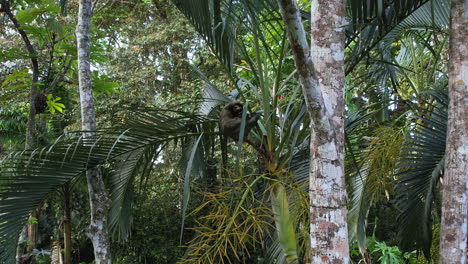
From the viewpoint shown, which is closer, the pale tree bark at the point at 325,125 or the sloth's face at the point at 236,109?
the pale tree bark at the point at 325,125

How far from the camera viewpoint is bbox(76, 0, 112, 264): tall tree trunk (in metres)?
3.14

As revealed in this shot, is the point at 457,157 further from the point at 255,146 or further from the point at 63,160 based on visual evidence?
the point at 63,160

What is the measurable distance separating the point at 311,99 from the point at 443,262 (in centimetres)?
126

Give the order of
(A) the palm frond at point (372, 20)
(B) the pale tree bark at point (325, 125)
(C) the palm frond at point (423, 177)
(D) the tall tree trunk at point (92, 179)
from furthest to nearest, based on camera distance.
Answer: (D) the tall tree trunk at point (92, 179) < (C) the palm frond at point (423, 177) < (A) the palm frond at point (372, 20) < (B) the pale tree bark at point (325, 125)

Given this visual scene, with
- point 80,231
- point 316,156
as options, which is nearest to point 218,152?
point 80,231

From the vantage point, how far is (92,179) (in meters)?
3.12

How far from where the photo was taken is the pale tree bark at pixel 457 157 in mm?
2322

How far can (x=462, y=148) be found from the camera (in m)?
2.32

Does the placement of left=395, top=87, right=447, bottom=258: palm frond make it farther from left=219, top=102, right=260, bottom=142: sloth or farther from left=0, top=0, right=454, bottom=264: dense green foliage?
left=219, top=102, right=260, bottom=142: sloth

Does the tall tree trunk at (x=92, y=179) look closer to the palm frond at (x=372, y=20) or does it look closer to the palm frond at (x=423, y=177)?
the palm frond at (x=372, y=20)

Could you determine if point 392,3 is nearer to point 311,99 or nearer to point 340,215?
point 311,99

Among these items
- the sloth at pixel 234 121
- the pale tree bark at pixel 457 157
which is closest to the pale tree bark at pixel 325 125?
the sloth at pixel 234 121

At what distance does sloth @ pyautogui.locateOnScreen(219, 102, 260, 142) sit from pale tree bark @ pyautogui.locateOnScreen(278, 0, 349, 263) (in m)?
0.51

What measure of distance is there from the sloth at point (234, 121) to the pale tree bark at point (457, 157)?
3.36 ft
